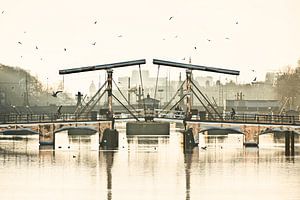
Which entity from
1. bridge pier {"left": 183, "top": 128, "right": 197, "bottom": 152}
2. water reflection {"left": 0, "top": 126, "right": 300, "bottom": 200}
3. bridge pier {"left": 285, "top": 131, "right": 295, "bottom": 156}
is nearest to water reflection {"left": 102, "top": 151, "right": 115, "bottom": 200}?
water reflection {"left": 0, "top": 126, "right": 300, "bottom": 200}

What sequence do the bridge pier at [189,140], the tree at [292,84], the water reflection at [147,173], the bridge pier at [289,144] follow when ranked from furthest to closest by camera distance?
1. the tree at [292,84]
2. the bridge pier at [189,140]
3. the bridge pier at [289,144]
4. the water reflection at [147,173]

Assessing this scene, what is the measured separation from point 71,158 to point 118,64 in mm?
15811

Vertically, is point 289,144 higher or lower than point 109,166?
higher

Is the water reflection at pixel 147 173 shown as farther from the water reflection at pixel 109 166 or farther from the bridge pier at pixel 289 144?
the bridge pier at pixel 289 144

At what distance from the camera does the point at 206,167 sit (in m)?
86.2

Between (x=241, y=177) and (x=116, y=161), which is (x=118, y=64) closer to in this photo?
(x=116, y=161)

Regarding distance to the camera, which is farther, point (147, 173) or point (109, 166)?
point (109, 166)

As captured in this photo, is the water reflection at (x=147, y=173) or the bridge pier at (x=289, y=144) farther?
the bridge pier at (x=289, y=144)

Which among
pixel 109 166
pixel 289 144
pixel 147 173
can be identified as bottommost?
pixel 147 173

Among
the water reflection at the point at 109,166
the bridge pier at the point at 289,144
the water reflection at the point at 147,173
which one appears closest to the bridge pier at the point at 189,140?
the water reflection at the point at 147,173

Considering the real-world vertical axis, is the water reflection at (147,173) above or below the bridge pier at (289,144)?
below

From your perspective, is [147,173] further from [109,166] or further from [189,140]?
[189,140]

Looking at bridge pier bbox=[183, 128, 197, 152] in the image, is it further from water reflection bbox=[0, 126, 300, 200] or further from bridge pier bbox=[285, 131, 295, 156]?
bridge pier bbox=[285, 131, 295, 156]

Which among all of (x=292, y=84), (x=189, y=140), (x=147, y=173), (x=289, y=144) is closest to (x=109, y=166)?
(x=147, y=173)
